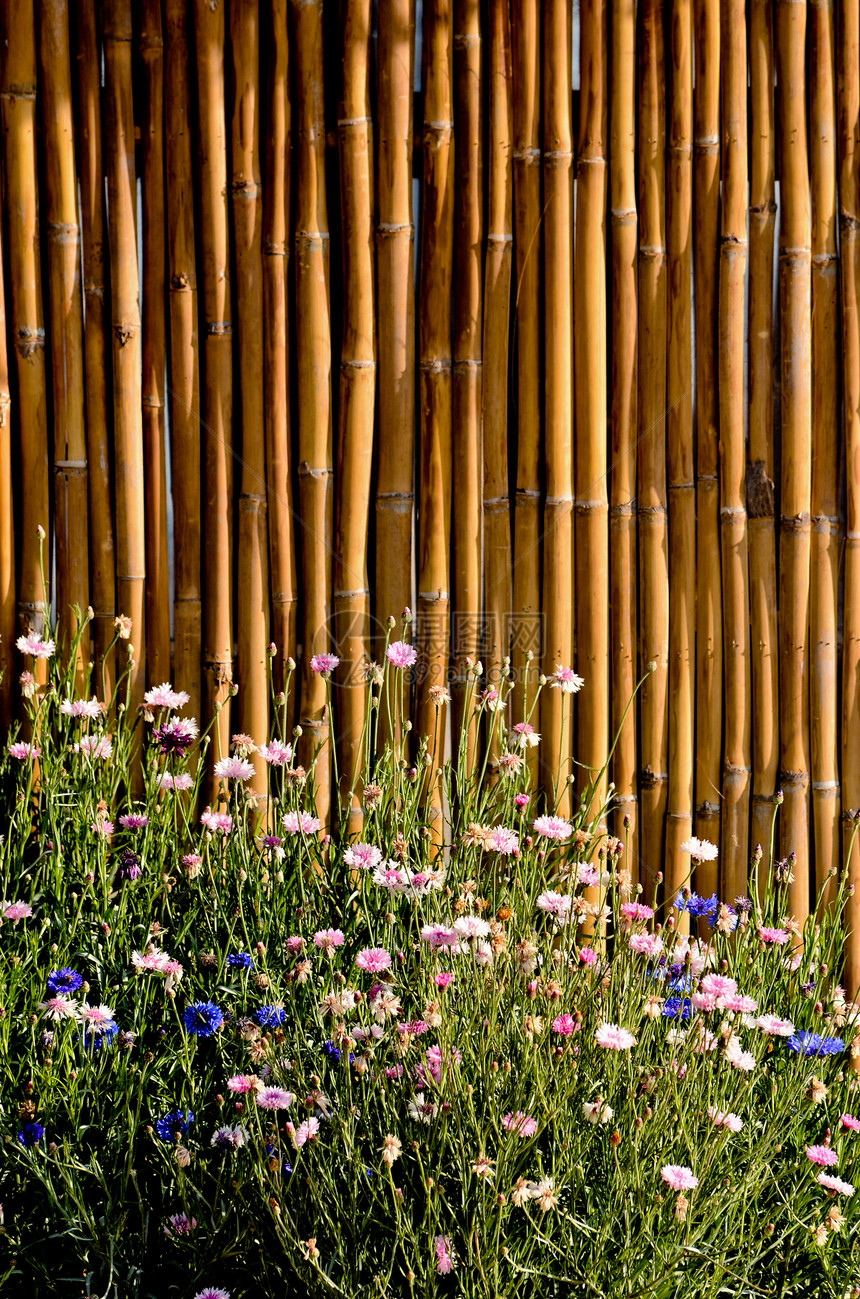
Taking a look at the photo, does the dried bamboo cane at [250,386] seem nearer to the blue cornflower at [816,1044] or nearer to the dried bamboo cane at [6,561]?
the dried bamboo cane at [6,561]

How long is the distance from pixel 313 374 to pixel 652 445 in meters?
0.78

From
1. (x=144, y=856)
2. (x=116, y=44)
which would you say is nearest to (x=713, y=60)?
(x=116, y=44)

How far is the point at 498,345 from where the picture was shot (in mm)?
2311

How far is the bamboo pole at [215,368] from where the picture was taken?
221cm

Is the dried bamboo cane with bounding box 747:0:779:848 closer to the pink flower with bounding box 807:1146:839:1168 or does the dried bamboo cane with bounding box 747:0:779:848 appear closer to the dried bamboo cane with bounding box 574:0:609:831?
the dried bamboo cane with bounding box 574:0:609:831

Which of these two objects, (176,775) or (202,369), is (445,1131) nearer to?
(176,775)

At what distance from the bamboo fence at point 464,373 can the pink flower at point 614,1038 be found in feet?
3.42

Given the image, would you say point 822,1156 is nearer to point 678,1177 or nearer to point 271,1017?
point 678,1177

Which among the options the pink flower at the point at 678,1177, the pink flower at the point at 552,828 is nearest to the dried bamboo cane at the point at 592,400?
the pink flower at the point at 552,828

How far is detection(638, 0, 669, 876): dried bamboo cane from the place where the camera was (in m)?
2.31

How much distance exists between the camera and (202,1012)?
1496 millimetres

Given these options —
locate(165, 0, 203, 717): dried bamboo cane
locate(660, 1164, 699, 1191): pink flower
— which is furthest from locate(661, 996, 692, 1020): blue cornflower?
locate(165, 0, 203, 717): dried bamboo cane

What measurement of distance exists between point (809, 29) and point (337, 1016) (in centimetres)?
236

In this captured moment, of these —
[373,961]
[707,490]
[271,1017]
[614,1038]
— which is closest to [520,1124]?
[614,1038]
